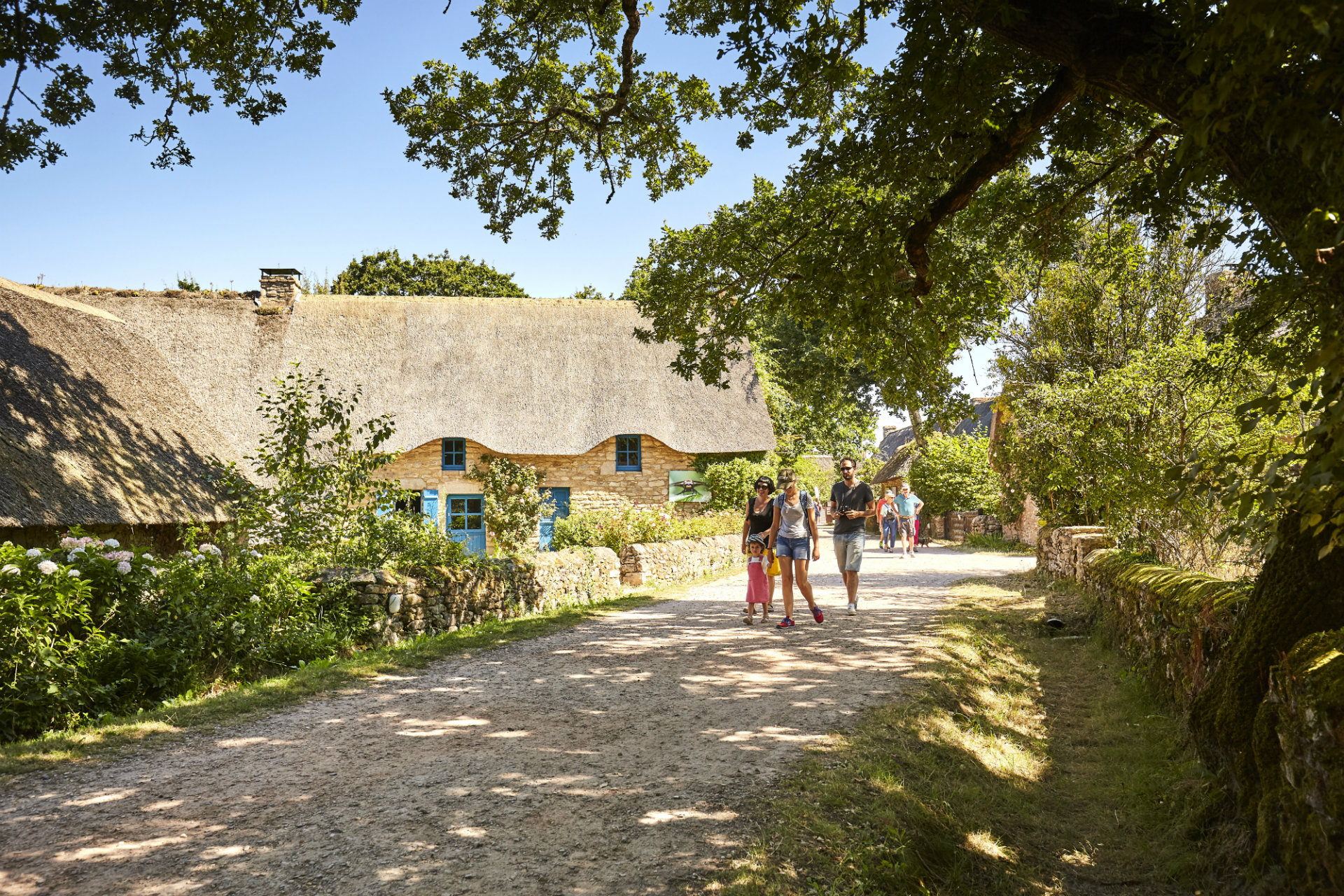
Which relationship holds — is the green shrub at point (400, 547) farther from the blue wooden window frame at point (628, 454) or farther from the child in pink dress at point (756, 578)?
the blue wooden window frame at point (628, 454)

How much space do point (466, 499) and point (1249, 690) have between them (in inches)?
747

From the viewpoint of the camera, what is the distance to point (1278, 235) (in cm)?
334

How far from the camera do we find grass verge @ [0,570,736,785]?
14.7 ft

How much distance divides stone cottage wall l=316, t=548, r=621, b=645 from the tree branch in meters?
5.94

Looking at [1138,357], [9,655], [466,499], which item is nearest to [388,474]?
[466,499]

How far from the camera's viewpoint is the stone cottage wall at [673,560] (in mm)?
14156

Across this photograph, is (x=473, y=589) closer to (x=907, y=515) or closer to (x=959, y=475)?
(x=907, y=515)

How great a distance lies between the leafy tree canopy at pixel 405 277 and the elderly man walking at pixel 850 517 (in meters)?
31.4

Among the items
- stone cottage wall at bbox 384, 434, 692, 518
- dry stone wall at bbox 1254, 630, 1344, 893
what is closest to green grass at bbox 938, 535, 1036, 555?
stone cottage wall at bbox 384, 434, 692, 518

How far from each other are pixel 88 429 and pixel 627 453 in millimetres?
12478

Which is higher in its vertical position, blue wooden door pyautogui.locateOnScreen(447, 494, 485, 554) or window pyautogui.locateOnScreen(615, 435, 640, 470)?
window pyautogui.locateOnScreen(615, 435, 640, 470)

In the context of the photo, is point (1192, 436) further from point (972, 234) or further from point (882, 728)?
point (882, 728)

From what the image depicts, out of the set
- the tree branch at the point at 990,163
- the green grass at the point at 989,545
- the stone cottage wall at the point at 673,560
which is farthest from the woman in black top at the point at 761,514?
the green grass at the point at 989,545

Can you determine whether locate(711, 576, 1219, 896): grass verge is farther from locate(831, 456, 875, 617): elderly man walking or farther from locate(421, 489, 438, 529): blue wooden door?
locate(421, 489, 438, 529): blue wooden door
